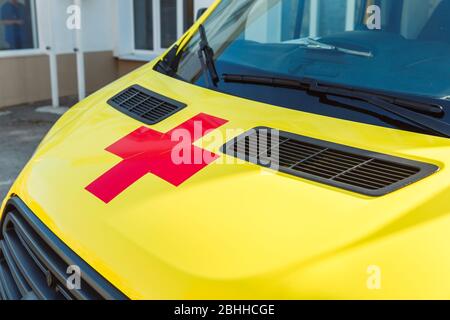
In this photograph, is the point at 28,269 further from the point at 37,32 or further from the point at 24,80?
the point at 37,32

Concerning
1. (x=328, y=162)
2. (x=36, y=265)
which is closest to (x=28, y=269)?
(x=36, y=265)

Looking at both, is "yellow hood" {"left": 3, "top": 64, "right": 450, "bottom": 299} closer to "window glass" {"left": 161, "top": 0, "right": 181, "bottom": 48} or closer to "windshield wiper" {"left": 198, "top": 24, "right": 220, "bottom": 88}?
"windshield wiper" {"left": 198, "top": 24, "right": 220, "bottom": 88}

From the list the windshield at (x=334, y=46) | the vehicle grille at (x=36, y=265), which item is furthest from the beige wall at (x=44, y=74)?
the vehicle grille at (x=36, y=265)

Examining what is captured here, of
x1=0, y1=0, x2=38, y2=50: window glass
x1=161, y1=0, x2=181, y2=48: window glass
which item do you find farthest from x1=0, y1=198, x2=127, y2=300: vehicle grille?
x1=161, y1=0, x2=181, y2=48: window glass

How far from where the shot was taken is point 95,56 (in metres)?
9.13

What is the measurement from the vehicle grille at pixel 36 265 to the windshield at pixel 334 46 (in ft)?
2.90

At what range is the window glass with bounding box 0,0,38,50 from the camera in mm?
8141

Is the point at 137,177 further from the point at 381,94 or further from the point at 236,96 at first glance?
the point at 381,94

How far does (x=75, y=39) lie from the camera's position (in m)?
8.62

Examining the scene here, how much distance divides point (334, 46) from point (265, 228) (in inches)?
39.9

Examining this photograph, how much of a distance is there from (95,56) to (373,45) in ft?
25.5

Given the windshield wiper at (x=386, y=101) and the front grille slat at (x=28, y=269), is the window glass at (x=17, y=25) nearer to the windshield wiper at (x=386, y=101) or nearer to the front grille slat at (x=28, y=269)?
the front grille slat at (x=28, y=269)

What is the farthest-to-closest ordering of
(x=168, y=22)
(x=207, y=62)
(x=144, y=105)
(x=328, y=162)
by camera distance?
(x=168, y=22)
(x=207, y=62)
(x=144, y=105)
(x=328, y=162)
